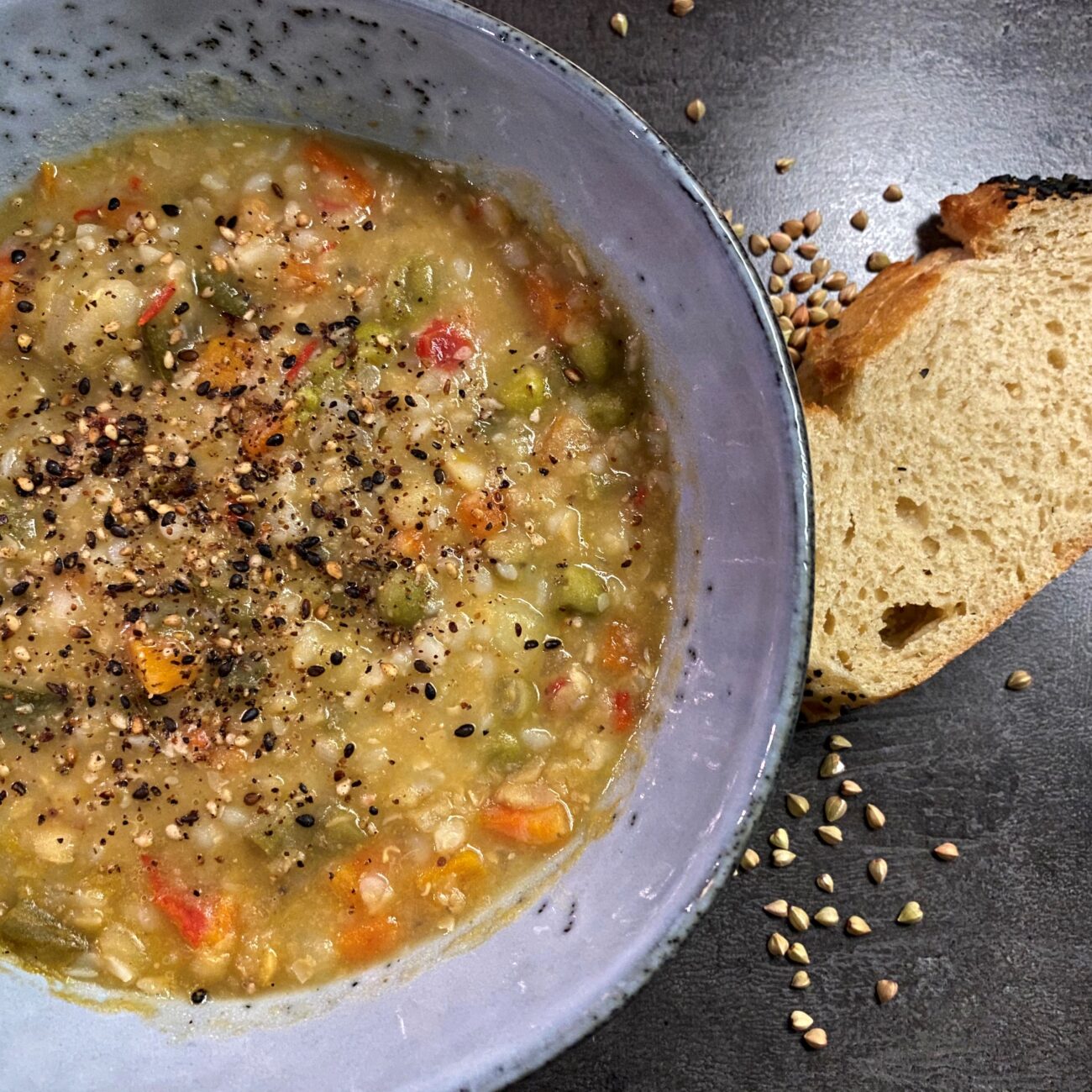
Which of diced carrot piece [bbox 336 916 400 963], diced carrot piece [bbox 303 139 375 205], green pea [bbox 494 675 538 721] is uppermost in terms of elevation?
diced carrot piece [bbox 303 139 375 205]

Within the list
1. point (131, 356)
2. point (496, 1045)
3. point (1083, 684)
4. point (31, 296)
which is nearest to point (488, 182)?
point (131, 356)

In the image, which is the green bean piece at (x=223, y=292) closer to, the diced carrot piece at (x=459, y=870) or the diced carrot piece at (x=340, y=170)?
the diced carrot piece at (x=340, y=170)

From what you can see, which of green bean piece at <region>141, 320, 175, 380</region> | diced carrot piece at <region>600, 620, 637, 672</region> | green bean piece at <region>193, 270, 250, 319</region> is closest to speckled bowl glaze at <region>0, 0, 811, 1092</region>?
diced carrot piece at <region>600, 620, 637, 672</region>

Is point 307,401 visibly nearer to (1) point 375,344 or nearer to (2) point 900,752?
(1) point 375,344

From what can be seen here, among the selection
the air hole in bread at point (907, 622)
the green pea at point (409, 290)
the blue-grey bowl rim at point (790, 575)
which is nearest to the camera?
the blue-grey bowl rim at point (790, 575)

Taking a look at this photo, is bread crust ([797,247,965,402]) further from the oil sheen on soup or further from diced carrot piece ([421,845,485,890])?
diced carrot piece ([421,845,485,890])

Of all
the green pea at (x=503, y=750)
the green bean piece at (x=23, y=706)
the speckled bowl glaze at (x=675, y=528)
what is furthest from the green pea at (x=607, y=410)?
the green bean piece at (x=23, y=706)

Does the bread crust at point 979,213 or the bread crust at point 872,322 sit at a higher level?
the bread crust at point 979,213

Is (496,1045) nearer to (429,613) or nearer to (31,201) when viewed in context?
(429,613)
